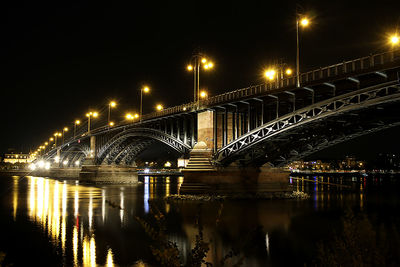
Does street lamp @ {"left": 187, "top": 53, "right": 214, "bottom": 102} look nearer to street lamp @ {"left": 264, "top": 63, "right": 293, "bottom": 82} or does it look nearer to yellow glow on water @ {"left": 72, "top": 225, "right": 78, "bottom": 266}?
street lamp @ {"left": 264, "top": 63, "right": 293, "bottom": 82}

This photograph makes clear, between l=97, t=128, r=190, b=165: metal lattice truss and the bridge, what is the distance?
5.46m

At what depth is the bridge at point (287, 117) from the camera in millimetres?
23828

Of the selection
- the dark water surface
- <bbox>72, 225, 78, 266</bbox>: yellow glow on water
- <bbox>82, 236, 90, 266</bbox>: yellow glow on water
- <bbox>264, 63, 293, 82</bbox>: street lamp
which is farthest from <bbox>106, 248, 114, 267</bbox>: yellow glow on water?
<bbox>264, 63, 293, 82</bbox>: street lamp

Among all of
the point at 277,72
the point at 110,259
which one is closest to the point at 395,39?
the point at 277,72

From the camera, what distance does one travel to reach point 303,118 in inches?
1056

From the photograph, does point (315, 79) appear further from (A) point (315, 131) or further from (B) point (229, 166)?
(B) point (229, 166)

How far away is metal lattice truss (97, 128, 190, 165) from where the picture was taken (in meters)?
52.3

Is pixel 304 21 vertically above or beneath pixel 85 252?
above

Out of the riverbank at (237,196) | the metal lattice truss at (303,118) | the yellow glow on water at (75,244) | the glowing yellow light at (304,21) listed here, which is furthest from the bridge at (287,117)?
the yellow glow on water at (75,244)

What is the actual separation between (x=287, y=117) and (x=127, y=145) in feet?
141

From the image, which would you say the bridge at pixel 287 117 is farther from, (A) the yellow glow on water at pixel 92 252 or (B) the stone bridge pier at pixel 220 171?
(A) the yellow glow on water at pixel 92 252

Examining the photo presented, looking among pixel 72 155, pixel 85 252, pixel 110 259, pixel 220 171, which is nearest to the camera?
pixel 110 259

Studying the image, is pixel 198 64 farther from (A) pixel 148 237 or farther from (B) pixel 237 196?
(A) pixel 148 237

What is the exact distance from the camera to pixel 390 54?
22.6 metres
